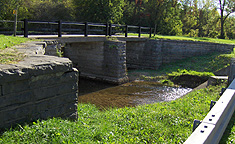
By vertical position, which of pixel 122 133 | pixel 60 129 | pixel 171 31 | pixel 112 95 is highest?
pixel 171 31

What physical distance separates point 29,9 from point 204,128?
27541mm

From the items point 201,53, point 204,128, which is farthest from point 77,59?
point 204,128

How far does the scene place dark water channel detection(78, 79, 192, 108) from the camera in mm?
11964

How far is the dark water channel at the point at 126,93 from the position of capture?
12.0 metres

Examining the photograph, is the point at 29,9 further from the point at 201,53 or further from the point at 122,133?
the point at 122,133

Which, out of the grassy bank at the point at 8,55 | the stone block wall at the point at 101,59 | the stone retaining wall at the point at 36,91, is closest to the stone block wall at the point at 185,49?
the stone block wall at the point at 101,59

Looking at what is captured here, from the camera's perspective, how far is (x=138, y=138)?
4527 millimetres

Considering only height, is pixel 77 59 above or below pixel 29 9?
below

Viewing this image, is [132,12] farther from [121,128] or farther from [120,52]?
[121,128]

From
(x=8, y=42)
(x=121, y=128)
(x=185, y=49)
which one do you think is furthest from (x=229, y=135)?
(x=185, y=49)

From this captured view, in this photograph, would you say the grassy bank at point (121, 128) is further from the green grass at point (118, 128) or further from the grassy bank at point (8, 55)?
the grassy bank at point (8, 55)

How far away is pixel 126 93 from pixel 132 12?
932 inches

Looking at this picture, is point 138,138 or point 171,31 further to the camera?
point 171,31

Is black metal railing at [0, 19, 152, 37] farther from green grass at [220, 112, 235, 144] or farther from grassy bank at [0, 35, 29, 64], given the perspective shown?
green grass at [220, 112, 235, 144]
